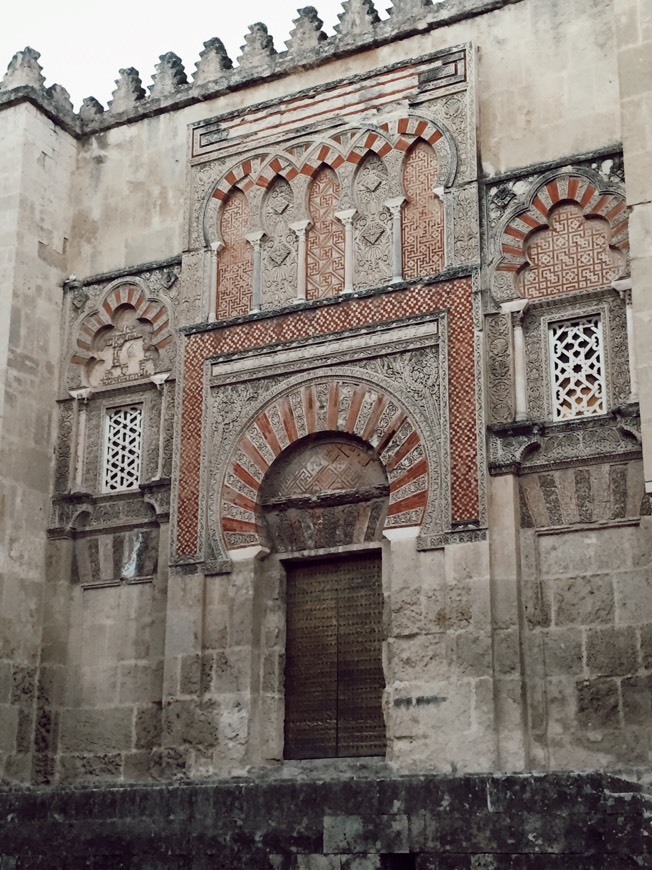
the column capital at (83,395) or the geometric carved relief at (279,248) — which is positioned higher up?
the geometric carved relief at (279,248)

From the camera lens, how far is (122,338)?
36.1 feet

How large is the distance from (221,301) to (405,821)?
16.8 ft

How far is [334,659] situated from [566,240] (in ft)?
11.2

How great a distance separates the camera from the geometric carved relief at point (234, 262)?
10.4 m

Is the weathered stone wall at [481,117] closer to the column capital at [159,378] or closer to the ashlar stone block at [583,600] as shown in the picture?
the column capital at [159,378]

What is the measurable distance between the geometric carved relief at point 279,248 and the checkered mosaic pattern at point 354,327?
0.25m

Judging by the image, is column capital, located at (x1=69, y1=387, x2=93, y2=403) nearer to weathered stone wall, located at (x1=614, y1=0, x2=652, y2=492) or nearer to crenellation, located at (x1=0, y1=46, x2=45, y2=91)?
crenellation, located at (x1=0, y1=46, x2=45, y2=91)

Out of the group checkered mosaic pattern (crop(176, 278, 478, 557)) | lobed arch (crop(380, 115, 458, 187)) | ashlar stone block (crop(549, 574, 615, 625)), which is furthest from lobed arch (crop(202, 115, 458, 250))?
ashlar stone block (crop(549, 574, 615, 625))

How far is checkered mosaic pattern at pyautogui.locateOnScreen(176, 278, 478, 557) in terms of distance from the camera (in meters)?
9.12

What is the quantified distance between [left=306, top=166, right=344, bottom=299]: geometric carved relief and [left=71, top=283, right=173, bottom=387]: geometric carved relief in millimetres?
1345

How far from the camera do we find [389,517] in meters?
9.26

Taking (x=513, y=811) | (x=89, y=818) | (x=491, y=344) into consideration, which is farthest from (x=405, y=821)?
(x=491, y=344)

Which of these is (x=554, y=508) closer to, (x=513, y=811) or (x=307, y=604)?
(x=307, y=604)

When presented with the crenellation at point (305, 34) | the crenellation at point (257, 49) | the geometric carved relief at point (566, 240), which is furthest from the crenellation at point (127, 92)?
the geometric carved relief at point (566, 240)
